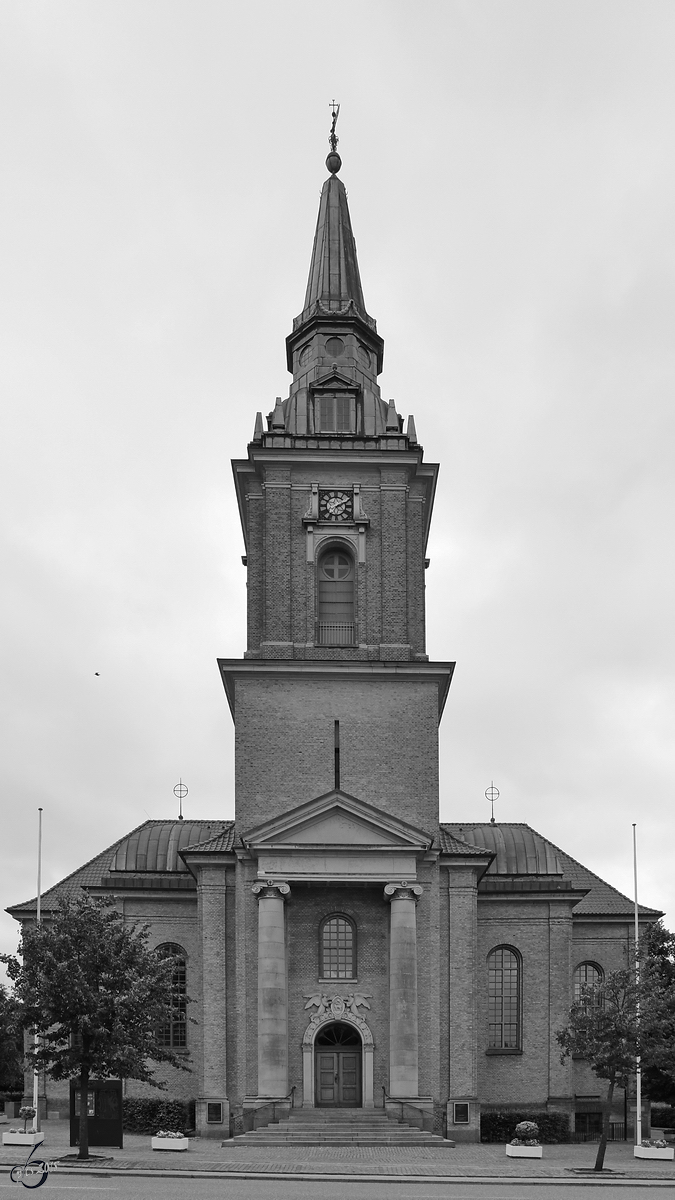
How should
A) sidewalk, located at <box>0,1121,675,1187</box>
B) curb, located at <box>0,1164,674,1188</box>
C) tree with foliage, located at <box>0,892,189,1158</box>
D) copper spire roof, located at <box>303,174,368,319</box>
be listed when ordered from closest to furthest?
1. curb, located at <box>0,1164,674,1188</box>
2. sidewalk, located at <box>0,1121,675,1187</box>
3. tree with foliage, located at <box>0,892,189,1158</box>
4. copper spire roof, located at <box>303,174,368,319</box>

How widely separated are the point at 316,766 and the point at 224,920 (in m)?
5.98

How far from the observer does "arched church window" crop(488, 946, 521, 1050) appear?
53.4 metres

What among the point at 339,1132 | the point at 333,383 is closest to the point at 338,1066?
the point at 339,1132

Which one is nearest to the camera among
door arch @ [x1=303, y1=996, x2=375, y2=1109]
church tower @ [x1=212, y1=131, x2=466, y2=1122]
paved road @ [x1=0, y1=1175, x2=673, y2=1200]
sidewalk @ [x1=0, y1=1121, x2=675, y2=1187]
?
paved road @ [x1=0, y1=1175, x2=673, y2=1200]

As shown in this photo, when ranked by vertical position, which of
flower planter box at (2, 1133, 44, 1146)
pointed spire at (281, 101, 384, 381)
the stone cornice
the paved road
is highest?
pointed spire at (281, 101, 384, 381)

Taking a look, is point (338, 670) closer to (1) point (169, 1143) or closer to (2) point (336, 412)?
(2) point (336, 412)

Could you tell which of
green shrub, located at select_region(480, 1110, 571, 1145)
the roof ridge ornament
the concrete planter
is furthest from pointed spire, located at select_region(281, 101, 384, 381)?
the concrete planter

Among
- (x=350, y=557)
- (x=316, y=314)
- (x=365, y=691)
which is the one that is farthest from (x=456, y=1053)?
(x=316, y=314)

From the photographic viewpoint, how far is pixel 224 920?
47.8 metres

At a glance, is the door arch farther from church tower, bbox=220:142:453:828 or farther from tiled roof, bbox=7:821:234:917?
tiled roof, bbox=7:821:234:917

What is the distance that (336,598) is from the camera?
51188mm

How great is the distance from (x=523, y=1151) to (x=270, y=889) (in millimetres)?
11086

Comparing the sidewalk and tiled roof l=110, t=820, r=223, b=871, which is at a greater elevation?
tiled roof l=110, t=820, r=223, b=871

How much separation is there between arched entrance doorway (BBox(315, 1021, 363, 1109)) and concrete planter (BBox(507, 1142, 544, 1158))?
611 centimetres
